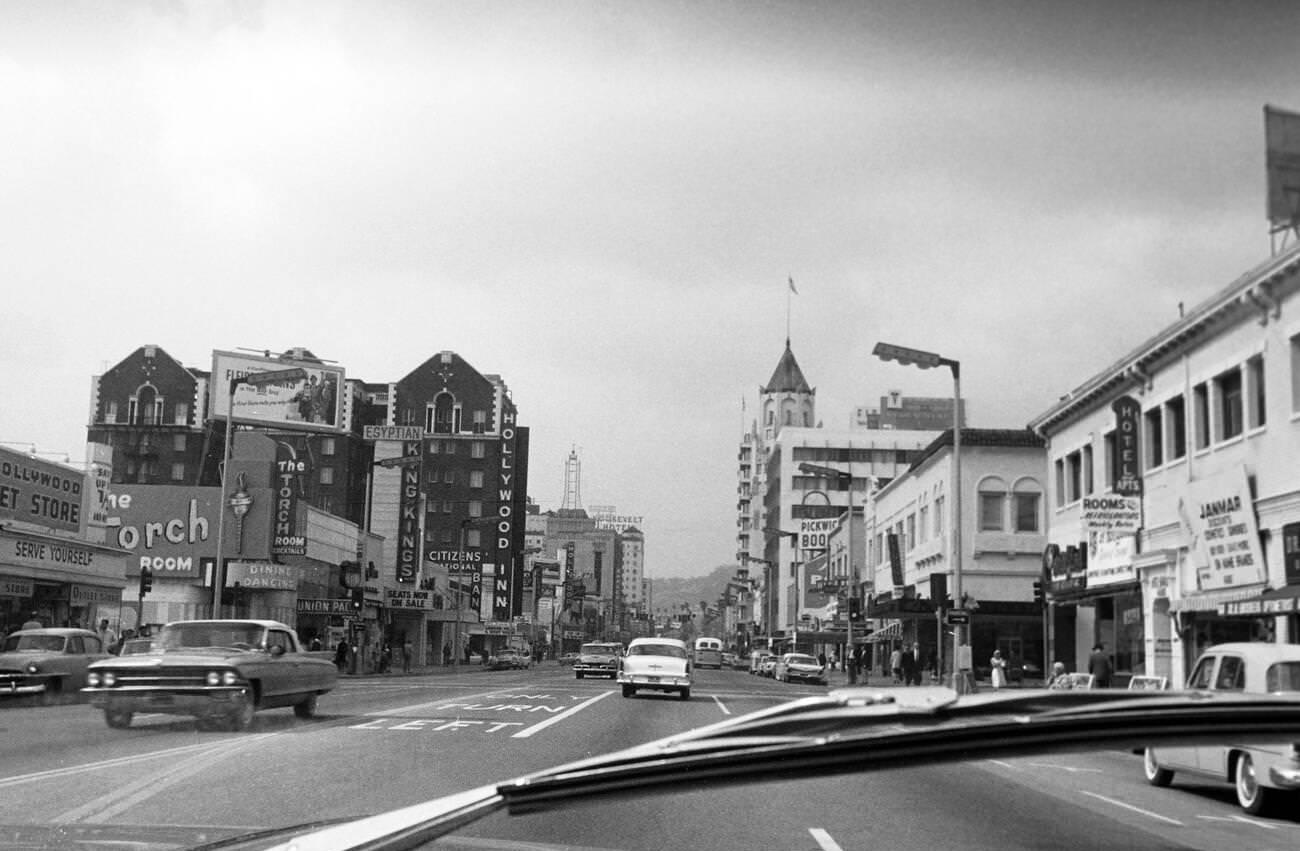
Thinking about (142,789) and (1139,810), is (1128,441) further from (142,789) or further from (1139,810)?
(1139,810)

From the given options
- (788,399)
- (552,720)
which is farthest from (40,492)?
(788,399)

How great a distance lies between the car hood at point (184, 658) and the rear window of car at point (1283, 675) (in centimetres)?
1285

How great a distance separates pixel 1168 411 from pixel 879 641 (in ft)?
147

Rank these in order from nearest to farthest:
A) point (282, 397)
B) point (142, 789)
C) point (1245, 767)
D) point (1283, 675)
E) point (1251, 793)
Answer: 1. point (1251, 793)
2. point (1245, 767)
3. point (142, 789)
4. point (1283, 675)
5. point (282, 397)

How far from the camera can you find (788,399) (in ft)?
569

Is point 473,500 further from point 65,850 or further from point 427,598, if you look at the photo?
point 65,850

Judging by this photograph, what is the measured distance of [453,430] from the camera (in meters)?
121

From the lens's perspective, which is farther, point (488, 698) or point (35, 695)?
point (488, 698)

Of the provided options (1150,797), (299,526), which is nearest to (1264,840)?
(1150,797)

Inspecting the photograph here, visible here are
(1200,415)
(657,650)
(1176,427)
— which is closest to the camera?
(1200,415)

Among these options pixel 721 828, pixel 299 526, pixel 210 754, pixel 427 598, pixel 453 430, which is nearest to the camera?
pixel 721 828

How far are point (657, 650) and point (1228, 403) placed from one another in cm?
1525

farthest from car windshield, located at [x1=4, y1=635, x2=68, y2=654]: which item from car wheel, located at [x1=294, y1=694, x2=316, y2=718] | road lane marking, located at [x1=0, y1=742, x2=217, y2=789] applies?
road lane marking, located at [x1=0, y1=742, x2=217, y2=789]

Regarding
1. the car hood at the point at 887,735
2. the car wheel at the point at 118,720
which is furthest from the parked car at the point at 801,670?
the car hood at the point at 887,735
